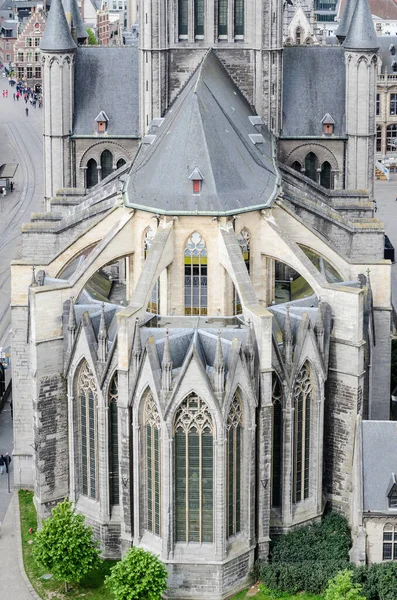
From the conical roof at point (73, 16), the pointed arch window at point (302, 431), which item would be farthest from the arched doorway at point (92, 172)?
the pointed arch window at point (302, 431)

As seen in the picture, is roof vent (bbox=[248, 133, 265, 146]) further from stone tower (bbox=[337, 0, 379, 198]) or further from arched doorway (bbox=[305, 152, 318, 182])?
stone tower (bbox=[337, 0, 379, 198])

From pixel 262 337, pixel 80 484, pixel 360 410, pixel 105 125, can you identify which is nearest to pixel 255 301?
pixel 262 337

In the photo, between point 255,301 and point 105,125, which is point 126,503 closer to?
point 255,301

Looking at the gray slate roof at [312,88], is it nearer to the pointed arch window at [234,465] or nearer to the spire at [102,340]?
the spire at [102,340]

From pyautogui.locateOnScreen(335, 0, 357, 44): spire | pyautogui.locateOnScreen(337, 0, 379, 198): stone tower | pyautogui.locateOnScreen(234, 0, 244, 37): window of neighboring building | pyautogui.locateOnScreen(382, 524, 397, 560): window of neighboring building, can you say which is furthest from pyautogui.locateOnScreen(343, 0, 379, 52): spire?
pyautogui.locateOnScreen(382, 524, 397, 560): window of neighboring building

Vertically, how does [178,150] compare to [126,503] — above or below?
above

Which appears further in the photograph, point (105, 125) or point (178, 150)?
point (105, 125)
